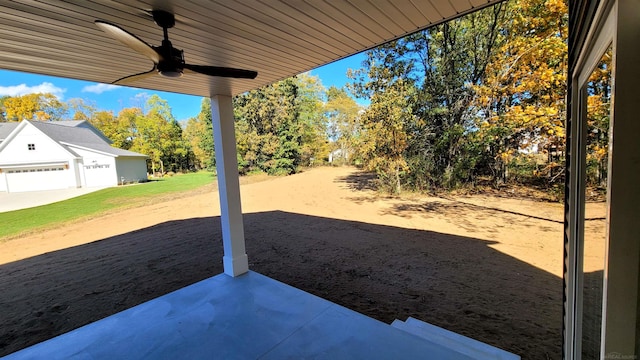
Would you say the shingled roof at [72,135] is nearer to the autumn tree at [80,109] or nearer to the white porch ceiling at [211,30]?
the autumn tree at [80,109]

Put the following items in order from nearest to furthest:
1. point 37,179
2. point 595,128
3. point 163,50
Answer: point 595,128 < point 163,50 < point 37,179

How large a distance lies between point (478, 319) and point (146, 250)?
5771mm

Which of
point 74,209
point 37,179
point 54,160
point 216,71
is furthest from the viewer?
point 54,160

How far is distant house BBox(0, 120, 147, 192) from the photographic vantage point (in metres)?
13.0

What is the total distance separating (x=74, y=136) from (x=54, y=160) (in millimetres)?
3006

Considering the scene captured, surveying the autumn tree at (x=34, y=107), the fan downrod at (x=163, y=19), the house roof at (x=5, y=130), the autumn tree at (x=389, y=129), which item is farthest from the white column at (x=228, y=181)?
the autumn tree at (x=34, y=107)

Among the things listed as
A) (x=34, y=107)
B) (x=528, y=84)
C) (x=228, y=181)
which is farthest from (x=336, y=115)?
(x=34, y=107)

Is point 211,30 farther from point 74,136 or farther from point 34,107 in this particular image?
point 34,107

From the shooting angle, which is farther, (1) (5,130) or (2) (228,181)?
(1) (5,130)

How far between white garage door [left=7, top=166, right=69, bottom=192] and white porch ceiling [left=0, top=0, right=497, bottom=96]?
16.3 meters

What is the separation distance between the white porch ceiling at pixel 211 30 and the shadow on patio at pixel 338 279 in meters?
2.76

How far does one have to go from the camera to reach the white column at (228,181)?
3230 millimetres

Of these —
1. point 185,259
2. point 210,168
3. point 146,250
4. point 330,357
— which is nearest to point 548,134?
point 330,357

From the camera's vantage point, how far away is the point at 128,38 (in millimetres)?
1488
